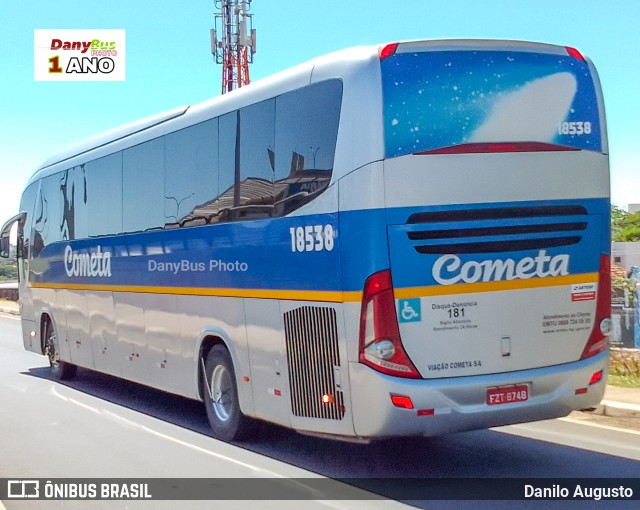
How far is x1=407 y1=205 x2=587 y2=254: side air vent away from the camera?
7.59 m

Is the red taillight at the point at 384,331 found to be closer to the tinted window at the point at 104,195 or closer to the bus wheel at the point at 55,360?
the tinted window at the point at 104,195

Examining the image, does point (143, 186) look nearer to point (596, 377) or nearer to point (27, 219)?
point (27, 219)

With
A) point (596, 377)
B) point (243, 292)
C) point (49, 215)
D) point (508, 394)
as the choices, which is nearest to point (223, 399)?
point (243, 292)

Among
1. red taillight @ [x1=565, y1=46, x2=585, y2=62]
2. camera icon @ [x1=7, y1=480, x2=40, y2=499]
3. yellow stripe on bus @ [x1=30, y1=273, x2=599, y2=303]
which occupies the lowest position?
camera icon @ [x1=7, y1=480, x2=40, y2=499]

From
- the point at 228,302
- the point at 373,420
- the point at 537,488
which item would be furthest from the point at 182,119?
the point at 537,488

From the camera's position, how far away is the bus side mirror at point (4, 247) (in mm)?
18297

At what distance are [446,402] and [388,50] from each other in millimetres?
2944

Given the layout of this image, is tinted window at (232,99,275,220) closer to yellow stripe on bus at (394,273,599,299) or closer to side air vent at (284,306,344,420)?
side air vent at (284,306,344,420)

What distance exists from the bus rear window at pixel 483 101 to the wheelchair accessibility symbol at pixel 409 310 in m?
1.20

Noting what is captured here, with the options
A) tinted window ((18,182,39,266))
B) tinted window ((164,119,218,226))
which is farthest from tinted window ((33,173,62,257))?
tinted window ((164,119,218,226))

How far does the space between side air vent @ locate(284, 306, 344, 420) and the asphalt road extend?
65cm

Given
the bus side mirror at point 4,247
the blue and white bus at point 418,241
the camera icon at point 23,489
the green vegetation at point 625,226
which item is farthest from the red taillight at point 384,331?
the green vegetation at point 625,226

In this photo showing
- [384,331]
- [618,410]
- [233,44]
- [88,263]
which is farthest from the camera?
[233,44]

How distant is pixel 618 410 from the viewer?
411 inches
